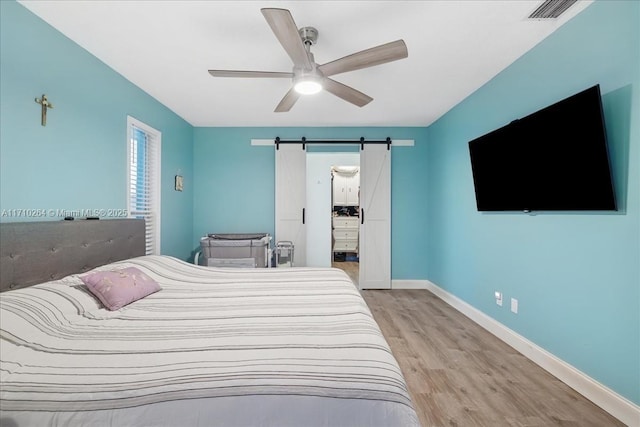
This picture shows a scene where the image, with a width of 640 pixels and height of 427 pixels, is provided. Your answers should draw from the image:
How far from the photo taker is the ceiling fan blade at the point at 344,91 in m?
2.22

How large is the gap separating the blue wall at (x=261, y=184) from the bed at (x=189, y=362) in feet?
8.96

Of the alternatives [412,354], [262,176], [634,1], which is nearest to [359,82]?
[634,1]

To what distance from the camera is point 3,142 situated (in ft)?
5.23

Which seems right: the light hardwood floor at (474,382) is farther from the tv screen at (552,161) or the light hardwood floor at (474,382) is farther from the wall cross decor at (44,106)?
the wall cross decor at (44,106)

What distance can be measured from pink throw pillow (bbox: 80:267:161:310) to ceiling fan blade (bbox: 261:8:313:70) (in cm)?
175

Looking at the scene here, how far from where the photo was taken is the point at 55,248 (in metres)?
1.74

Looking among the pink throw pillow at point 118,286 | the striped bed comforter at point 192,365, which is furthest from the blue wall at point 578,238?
the pink throw pillow at point 118,286

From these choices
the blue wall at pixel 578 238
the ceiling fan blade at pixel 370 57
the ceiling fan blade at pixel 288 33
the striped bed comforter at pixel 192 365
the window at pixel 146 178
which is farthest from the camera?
the window at pixel 146 178

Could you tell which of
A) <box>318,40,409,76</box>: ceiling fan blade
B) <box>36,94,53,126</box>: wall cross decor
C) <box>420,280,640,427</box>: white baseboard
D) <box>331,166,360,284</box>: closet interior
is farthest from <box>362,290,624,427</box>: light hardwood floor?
<box>331,166,360,284</box>: closet interior

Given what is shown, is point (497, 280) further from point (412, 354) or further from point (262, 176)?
point (262, 176)

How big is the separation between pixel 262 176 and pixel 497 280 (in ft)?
11.1

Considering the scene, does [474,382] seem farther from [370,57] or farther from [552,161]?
[370,57]

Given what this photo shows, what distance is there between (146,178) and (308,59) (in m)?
2.42

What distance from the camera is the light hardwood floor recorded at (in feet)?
5.42
